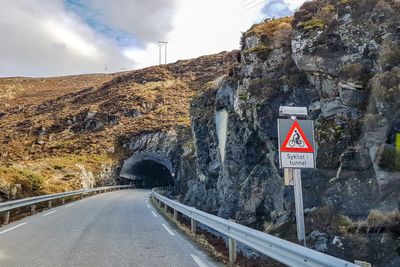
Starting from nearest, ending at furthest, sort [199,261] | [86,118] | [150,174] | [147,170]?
1. [199,261]
2. [147,170]
3. [150,174]
4. [86,118]

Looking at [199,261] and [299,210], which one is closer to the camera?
[299,210]

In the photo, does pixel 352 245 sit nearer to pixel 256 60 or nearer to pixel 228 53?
pixel 256 60

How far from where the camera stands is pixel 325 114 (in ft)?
40.4

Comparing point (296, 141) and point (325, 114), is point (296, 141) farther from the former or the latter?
point (325, 114)

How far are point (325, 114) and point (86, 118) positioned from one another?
6775 centimetres

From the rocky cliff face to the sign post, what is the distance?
2.67m

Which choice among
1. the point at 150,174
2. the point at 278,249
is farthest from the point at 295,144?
the point at 150,174

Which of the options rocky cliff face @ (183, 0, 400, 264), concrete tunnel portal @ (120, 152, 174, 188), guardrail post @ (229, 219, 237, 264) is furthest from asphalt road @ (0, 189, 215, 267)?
concrete tunnel portal @ (120, 152, 174, 188)

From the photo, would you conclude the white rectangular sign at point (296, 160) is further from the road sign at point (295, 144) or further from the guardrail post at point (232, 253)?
the guardrail post at point (232, 253)

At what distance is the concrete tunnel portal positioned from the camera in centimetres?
5853

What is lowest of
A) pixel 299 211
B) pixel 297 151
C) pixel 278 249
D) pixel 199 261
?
pixel 199 261

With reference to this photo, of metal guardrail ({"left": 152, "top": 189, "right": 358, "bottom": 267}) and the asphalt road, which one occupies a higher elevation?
metal guardrail ({"left": 152, "top": 189, "right": 358, "bottom": 267})

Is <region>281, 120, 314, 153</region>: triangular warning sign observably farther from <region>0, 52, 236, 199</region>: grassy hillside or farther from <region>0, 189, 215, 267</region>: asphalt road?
<region>0, 52, 236, 199</region>: grassy hillside

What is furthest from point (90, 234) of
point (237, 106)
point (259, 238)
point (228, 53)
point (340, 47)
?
point (228, 53)
